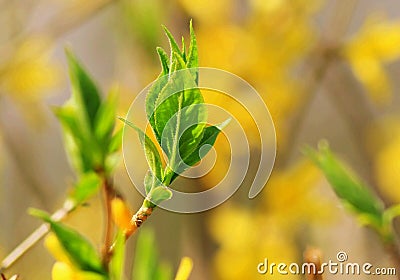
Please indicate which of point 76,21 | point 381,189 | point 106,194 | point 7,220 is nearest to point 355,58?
point 381,189

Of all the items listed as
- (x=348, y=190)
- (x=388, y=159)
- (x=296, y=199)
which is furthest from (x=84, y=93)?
(x=388, y=159)

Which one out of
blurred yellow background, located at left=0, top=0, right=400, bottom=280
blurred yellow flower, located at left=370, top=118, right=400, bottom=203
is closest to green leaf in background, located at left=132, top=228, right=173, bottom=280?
blurred yellow background, located at left=0, top=0, right=400, bottom=280

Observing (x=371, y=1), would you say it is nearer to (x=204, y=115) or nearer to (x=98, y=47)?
(x=98, y=47)

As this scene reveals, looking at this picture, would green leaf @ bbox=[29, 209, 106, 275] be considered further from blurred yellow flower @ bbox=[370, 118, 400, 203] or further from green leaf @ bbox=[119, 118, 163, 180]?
blurred yellow flower @ bbox=[370, 118, 400, 203]

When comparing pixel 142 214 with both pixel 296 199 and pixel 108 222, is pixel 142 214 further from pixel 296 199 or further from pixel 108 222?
pixel 296 199

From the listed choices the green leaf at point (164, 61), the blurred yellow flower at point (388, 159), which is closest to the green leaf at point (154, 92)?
the green leaf at point (164, 61)

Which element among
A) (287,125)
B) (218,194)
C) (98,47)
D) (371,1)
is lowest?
(218,194)
